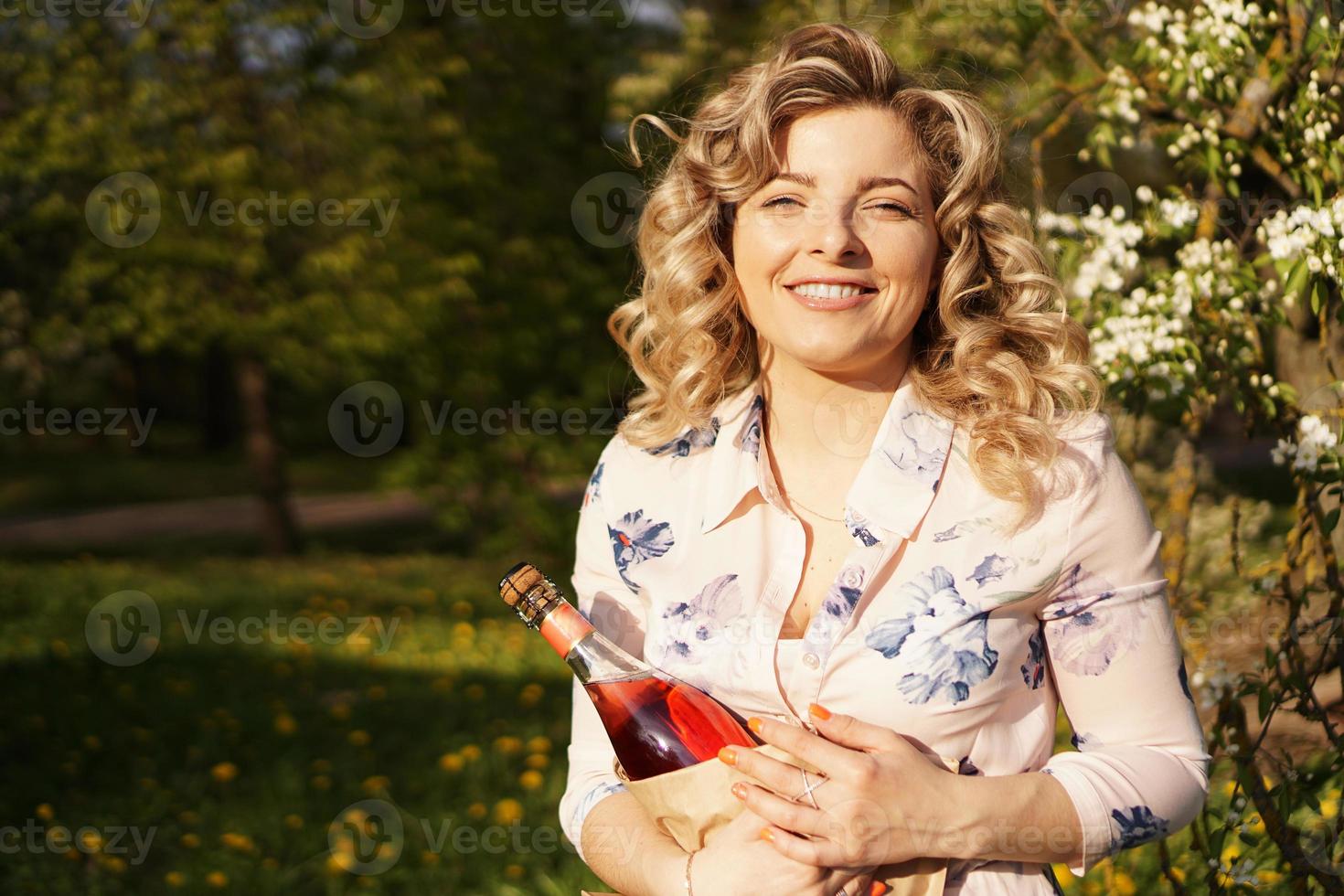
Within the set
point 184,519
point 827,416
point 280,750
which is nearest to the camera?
point 827,416

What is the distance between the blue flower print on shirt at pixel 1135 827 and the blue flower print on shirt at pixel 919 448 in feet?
1.77

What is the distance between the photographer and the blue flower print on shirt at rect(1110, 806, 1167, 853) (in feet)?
5.34

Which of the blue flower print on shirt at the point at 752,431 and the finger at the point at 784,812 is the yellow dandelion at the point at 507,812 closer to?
the blue flower print on shirt at the point at 752,431

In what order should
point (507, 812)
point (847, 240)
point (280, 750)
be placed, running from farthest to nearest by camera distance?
point (280, 750) → point (507, 812) → point (847, 240)

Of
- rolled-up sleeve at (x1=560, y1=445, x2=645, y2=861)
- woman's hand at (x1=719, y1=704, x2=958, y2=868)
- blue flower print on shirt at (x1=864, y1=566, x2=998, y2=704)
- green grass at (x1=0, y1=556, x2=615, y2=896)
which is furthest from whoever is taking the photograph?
green grass at (x1=0, y1=556, x2=615, y2=896)

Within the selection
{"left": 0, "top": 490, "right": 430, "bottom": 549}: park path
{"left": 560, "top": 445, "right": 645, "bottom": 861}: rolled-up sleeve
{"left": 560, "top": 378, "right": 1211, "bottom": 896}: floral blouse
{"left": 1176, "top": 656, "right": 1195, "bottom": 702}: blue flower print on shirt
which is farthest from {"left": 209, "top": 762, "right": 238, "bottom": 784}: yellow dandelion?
{"left": 0, "top": 490, "right": 430, "bottom": 549}: park path

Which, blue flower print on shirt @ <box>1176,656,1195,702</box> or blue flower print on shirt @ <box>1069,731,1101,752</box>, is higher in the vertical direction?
blue flower print on shirt @ <box>1176,656,1195,702</box>

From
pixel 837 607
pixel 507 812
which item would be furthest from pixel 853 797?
A: pixel 507 812

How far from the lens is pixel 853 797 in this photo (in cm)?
157

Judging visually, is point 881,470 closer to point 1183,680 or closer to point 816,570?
point 816,570

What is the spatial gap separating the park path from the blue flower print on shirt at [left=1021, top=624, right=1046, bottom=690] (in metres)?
12.4

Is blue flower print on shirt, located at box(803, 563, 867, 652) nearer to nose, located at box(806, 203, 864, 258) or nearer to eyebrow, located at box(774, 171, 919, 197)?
nose, located at box(806, 203, 864, 258)

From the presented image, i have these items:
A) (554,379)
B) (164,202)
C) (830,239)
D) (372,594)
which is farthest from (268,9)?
(830,239)

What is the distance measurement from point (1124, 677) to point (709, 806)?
633mm
